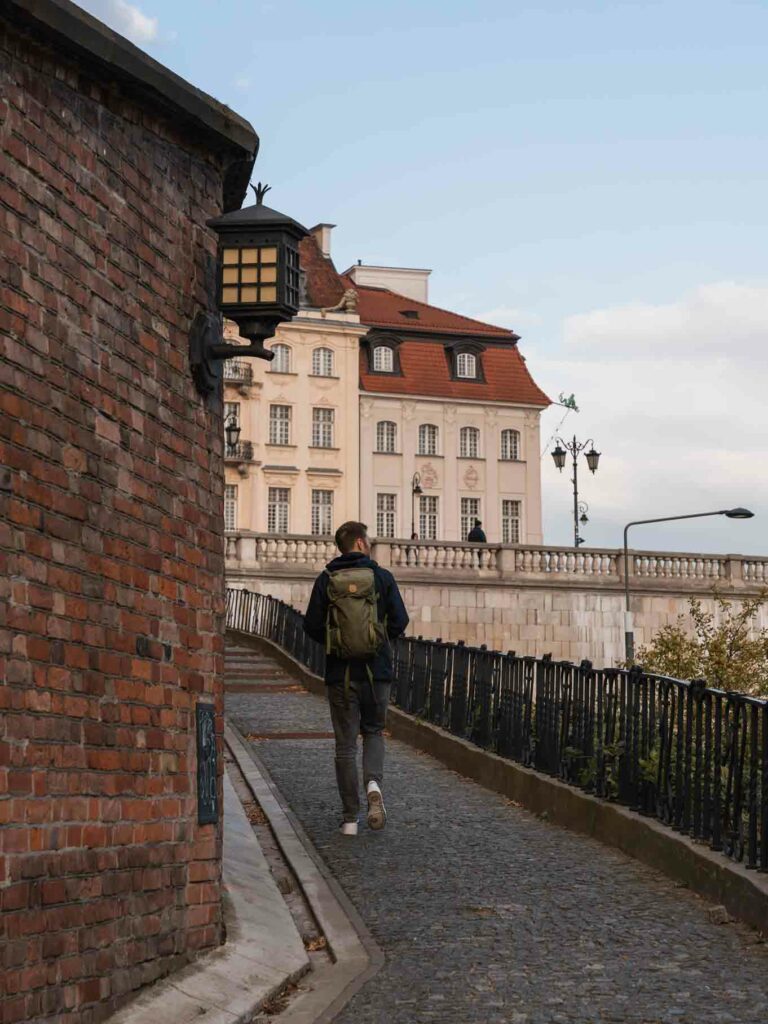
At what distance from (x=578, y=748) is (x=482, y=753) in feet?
9.11

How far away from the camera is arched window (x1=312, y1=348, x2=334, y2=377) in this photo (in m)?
71.9

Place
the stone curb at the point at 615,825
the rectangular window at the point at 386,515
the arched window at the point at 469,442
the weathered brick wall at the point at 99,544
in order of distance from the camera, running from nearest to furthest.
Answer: the weathered brick wall at the point at 99,544
the stone curb at the point at 615,825
the rectangular window at the point at 386,515
the arched window at the point at 469,442

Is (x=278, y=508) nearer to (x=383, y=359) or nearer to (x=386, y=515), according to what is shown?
(x=386, y=515)

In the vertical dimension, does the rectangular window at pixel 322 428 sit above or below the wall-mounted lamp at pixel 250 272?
above

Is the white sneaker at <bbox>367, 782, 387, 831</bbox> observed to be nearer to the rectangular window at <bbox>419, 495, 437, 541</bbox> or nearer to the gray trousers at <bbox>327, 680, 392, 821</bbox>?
the gray trousers at <bbox>327, 680, 392, 821</bbox>

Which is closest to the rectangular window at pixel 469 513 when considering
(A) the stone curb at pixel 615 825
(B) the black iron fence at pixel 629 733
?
(B) the black iron fence at pixel 629 733

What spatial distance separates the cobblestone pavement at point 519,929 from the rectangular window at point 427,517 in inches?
2359

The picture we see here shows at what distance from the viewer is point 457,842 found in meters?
11.6

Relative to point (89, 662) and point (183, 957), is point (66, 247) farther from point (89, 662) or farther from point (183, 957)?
point (183, 957)

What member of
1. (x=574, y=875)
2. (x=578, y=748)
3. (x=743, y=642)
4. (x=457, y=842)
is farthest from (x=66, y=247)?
(x=743, y=642)

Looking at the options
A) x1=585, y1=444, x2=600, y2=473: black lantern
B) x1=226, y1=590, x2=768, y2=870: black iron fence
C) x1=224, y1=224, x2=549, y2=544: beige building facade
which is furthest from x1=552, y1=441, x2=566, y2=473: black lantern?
x1=226, y1=590, x2=768, y2=870: black iron fence

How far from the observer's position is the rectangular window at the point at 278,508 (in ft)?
233

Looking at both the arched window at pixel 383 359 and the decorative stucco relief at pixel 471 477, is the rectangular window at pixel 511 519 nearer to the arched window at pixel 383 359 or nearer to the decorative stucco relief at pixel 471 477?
the decorative stucco relief at pixel 471 477

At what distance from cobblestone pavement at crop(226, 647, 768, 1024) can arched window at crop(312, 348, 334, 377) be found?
Answer: 58.7 metres
